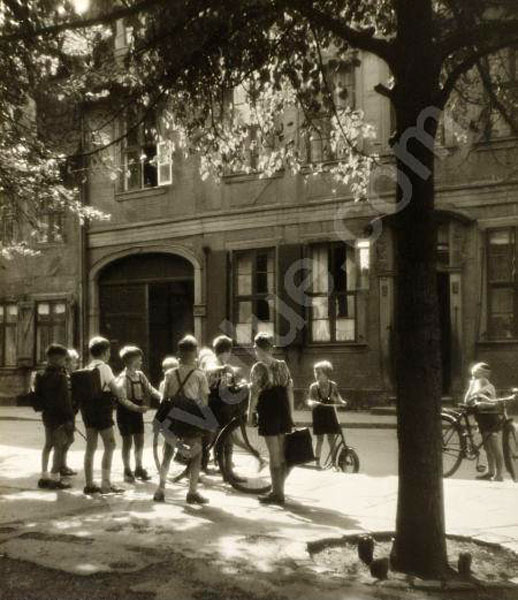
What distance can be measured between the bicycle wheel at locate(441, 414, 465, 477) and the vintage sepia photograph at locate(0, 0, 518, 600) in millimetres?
43

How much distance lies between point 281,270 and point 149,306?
14.9 feet

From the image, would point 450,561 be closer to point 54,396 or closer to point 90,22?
point 90,22

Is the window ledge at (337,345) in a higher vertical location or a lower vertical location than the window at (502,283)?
lower

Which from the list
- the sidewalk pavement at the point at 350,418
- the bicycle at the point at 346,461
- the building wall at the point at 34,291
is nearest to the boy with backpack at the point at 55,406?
the bicycle at the point at 346,461

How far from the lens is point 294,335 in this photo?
18453mm

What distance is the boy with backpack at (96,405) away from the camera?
28.1ft

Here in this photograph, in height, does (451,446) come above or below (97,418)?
below

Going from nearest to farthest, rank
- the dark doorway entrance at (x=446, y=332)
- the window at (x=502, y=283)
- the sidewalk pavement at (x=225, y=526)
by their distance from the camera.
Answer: the sidewalk pavement at (x=225, y=526)
the window at (x=502, y=283)
the dark doorway entrance at (x=446, y=332)

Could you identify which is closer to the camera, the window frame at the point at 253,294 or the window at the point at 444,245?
the window at the point at 444,245

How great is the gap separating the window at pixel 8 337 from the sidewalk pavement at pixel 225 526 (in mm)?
14791

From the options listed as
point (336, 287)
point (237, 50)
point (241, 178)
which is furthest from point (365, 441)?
point (241, 178)

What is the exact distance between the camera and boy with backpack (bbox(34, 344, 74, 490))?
9.10 meters

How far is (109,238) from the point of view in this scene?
22.2m

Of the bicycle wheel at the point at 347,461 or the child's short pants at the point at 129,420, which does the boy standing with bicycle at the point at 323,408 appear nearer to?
the bicycle wheel at the point at 347,461
